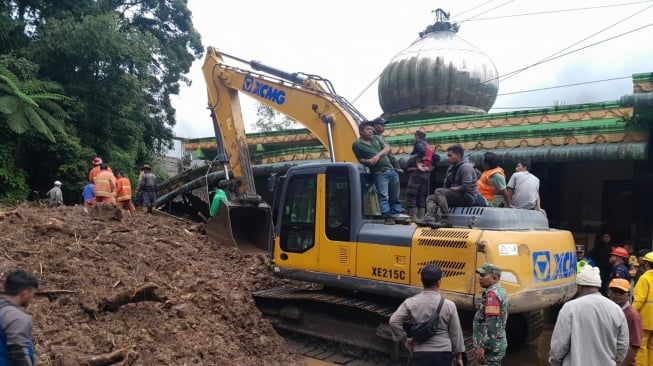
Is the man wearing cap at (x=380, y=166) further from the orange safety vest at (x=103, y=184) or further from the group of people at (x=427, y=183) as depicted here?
the orange safety vest at (x=103, y=184)

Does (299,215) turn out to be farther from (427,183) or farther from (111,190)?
(111,190)

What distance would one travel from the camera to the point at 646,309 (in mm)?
5070

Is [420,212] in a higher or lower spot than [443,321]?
higher

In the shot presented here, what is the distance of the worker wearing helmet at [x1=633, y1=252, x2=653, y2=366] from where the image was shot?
16.5ft

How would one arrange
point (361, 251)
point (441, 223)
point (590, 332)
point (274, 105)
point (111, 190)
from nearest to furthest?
point (590, 332) < point (441, 223) < point (361, 251) < point (274, 105) < point (111, 190)

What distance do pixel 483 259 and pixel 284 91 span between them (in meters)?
4.60

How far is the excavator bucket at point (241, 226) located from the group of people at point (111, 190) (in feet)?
8.04

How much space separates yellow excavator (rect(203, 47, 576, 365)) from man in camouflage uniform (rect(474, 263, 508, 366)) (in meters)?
0.58

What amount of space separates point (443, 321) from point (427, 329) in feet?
0.51

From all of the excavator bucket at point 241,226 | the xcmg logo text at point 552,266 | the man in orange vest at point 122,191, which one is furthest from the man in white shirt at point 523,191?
the man in orange vest at point 122,191

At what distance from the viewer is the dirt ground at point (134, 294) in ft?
16.9

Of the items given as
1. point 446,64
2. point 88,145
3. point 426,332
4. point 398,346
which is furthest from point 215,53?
point 88,145

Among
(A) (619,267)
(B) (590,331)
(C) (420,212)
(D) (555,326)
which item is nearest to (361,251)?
(C) (420,212)

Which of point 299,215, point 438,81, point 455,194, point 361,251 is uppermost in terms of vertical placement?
point 438,81
